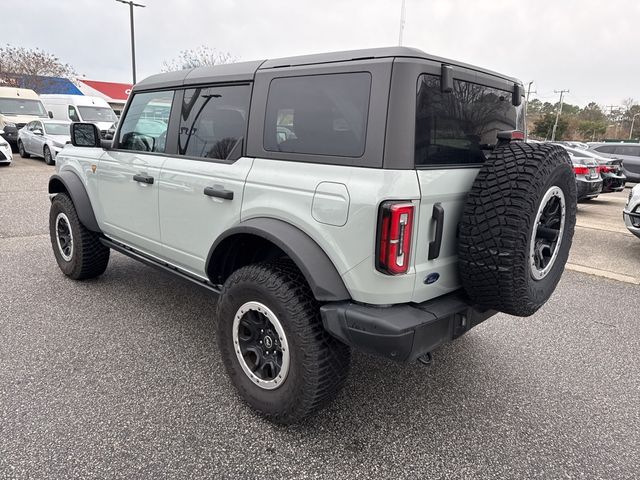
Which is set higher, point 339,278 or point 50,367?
point 339,278

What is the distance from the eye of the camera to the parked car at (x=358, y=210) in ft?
6.71

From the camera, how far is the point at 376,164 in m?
2.04

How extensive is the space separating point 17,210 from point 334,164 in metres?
7.90

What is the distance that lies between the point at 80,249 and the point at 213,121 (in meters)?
2.21

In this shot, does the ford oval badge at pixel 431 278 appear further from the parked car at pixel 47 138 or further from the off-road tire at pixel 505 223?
the parked car at pixel 47 138

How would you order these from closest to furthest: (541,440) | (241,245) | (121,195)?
1. (541,440)
2. (241,245)
3. (121,195)

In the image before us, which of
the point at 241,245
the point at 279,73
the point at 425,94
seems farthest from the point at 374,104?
the point at 241,245

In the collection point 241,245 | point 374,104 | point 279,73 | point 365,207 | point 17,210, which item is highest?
point 279,73

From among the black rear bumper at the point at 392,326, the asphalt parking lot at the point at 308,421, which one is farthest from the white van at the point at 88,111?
the black rear bumper at the point at 392,326

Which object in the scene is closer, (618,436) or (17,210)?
(618,436)

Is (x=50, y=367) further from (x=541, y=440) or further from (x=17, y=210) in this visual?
(x=17, y=210)

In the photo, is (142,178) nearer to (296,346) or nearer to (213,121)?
(213,121)

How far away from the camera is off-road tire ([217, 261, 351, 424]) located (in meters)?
2.23

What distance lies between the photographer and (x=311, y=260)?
2.17 metres
